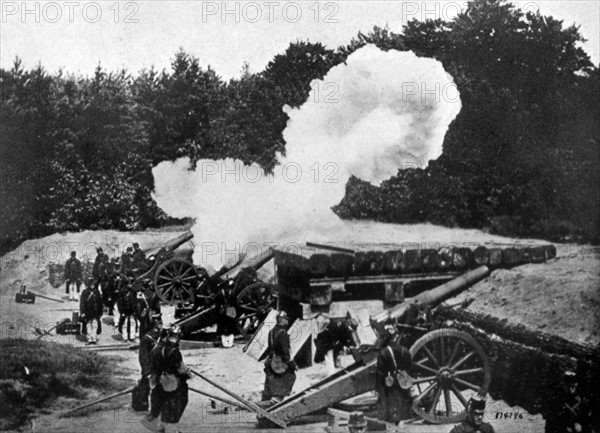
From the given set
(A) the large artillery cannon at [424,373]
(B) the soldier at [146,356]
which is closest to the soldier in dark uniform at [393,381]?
(A) the large artillery cannon at [424,373]

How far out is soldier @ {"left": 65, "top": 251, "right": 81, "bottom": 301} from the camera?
904cm

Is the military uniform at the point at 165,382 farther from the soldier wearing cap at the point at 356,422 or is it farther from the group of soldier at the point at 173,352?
the soldier wearing cap at the point at 356,422

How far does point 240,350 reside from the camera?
952 centimetres

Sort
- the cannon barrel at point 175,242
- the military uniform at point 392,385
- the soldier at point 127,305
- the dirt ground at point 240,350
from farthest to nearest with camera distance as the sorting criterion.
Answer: the cannon barrel at point 175,242 → the soldier at point 127,305 → the dirt ground at point 240,350 → the military uniform at point 392,385

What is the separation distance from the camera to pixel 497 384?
28.6 feet

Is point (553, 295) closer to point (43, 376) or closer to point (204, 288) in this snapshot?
point (204, 288)

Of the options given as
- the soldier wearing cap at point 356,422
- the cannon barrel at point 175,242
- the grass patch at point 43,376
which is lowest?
the soldier wearing cap at point 356,422

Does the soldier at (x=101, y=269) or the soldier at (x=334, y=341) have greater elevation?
the soldier at (x=101, y=269)

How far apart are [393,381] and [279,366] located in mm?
1436

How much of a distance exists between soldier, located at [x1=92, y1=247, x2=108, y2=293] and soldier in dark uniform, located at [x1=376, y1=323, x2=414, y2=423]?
152 inches

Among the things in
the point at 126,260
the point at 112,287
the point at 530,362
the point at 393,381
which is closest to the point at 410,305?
the point at 393,381

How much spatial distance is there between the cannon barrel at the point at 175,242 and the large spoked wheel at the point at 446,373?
360 centimetres

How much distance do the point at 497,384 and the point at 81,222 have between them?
19.3ft

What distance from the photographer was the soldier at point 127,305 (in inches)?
360
